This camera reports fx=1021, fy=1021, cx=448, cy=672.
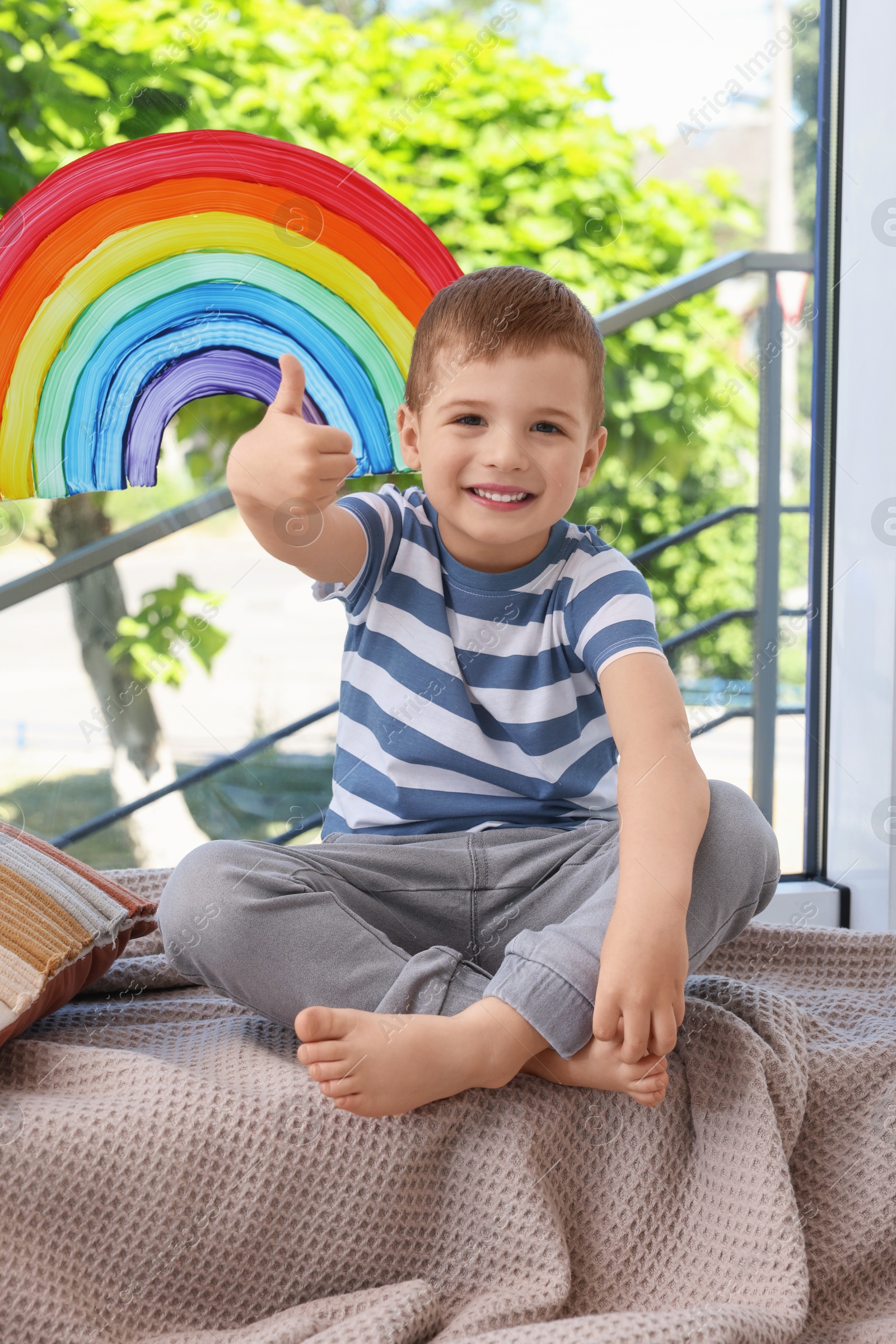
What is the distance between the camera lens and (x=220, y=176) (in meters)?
0.98

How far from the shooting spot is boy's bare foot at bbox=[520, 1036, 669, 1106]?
62 cm

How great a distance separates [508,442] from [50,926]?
483 mm

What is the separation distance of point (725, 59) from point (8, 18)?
1088 millimetres

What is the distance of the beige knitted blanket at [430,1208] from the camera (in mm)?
570

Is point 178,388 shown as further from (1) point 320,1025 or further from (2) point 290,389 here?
(1) point 320,1025

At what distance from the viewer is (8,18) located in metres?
1.51

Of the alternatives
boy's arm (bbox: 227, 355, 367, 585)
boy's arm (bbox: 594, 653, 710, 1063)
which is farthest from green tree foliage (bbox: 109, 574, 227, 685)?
boy's arm (bbox: 594, 653, 710, 1063)

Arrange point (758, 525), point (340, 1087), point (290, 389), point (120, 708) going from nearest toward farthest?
point (340, 1087)
point (290, 389)
point (758, 525)
point (120, 708)

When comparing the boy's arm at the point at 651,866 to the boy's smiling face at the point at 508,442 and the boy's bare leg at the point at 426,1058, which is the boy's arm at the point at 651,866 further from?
the boy's smiling face at the point at 508,442

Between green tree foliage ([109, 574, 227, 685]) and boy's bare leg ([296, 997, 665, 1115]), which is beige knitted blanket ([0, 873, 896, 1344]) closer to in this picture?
boy's bare leg ([296, 997, 665, 1115])

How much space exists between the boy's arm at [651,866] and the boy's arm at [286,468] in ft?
0.85

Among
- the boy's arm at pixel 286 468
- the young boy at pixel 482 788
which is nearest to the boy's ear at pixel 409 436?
the young boy at pixel 482 788

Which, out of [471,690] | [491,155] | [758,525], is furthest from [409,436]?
[491,155]

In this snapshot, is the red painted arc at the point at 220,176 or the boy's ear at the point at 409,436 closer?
the boy's ear at the point at 409,436
